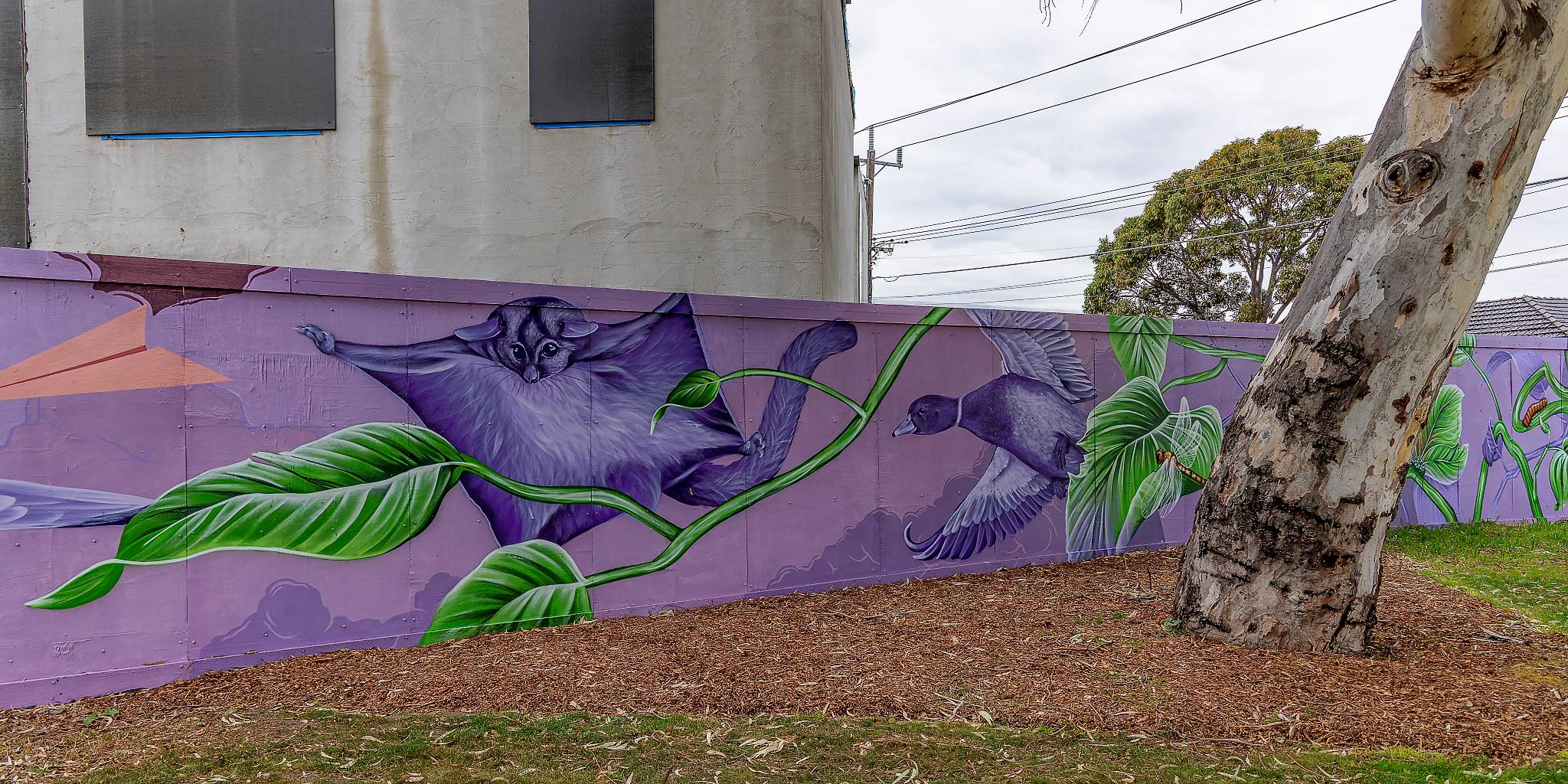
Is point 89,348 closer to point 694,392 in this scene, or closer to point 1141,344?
point 694,392

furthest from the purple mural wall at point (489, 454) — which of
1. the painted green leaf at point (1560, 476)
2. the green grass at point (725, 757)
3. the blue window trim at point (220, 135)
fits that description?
the painted green leaf at point (1560, 476)

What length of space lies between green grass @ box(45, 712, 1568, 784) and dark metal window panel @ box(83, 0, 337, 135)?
6.13 metres

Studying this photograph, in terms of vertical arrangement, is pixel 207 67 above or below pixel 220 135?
above

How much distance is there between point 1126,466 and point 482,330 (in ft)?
16.2

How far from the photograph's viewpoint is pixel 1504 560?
7.09 metres

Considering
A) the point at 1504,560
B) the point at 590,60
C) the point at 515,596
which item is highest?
the point at 590,60

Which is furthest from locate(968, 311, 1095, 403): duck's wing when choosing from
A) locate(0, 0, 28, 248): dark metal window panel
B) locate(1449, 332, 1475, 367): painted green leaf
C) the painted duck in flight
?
locate(0, 0, 28, 248): dark metal window panel

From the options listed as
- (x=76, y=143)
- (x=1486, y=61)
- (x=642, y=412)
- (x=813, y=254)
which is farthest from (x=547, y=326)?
(x=76, y=143)

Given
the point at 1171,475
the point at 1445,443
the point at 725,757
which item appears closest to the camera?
the point at 725,757

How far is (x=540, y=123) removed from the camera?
782 cm

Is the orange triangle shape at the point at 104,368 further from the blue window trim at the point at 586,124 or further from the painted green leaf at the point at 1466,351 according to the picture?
the painted green leaf at the point at 1466,351

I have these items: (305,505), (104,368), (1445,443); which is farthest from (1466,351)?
(104,368)

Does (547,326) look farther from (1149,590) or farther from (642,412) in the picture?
(1149,590)

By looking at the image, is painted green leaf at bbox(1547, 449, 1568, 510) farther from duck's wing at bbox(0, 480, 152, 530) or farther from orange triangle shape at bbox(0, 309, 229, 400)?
duck's wing at bbox(0, 480, 152, 530)
